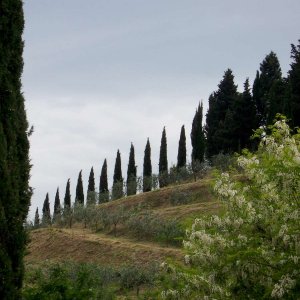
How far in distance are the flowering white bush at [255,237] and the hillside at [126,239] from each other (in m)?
21.8

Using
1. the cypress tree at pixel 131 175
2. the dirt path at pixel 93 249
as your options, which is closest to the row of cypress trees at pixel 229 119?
the cypress tree at pixel 131 175

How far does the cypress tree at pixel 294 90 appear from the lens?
5056 cm

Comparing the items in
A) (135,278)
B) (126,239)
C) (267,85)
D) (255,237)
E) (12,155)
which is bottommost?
(135,278)

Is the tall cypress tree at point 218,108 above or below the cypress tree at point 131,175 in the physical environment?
above

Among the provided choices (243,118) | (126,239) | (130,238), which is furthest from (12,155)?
(243,118)

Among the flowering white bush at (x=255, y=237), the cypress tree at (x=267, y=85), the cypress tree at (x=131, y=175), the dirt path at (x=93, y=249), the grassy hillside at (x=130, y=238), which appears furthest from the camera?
the cypress tree at (x=131, y=175)

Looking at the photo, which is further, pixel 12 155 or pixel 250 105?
pixel 250 105

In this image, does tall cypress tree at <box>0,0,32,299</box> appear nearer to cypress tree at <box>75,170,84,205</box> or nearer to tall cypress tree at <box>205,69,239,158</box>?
tall cypress tree at <box>205,69,239,158</box>

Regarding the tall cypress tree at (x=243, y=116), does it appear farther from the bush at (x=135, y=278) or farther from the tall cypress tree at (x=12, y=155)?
the tall cypress tree at (x=12, y=155)

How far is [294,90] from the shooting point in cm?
5297

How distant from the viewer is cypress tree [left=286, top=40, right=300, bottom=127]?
1991 inches

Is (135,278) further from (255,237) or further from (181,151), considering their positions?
(181,151)

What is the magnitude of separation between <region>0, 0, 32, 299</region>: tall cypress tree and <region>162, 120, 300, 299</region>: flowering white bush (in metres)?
3.49

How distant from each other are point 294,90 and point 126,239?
2091 centimetres
